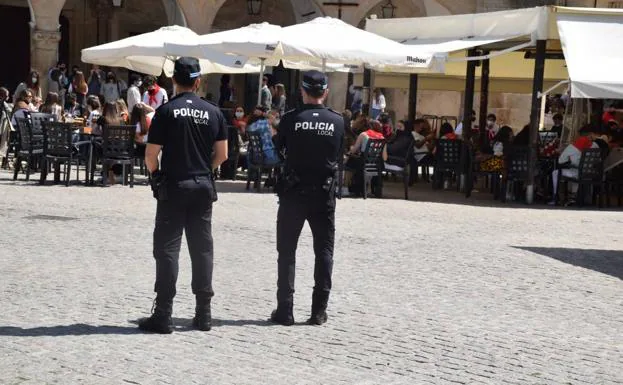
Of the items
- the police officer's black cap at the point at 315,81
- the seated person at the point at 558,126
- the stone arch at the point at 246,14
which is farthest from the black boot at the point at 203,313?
the stone arch at the point at 246,14

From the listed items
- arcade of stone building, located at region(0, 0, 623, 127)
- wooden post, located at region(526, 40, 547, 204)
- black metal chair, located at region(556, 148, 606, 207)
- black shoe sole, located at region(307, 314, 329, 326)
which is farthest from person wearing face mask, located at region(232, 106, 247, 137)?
black shoe sole, located at region(307, 314, 329, 326)

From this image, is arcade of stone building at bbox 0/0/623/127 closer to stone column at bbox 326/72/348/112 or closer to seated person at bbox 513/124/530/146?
stone column at bbox 326/72/348/112

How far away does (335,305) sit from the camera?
8.98 meters

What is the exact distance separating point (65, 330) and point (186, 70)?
169 cm

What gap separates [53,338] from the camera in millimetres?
7301

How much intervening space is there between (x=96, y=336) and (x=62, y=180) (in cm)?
1198

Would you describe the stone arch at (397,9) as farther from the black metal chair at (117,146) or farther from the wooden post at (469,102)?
the black metal chair at (117,146)

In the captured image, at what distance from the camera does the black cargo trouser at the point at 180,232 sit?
7750 millimetres

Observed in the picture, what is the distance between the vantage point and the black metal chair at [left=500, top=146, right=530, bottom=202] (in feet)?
62.2

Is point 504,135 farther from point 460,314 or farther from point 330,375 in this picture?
point 330,375

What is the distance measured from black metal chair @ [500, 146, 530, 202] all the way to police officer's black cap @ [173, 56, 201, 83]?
11.6m

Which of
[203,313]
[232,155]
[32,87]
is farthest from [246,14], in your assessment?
[203,313]

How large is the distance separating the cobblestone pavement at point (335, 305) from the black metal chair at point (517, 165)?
12.6 feet

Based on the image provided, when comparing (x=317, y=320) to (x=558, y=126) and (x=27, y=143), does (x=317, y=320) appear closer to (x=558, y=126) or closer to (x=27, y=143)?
(x=27, y=143)
